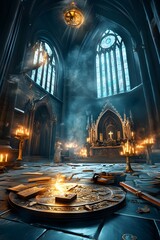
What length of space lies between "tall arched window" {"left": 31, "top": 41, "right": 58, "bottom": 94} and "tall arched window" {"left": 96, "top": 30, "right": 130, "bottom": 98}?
6.52 meters

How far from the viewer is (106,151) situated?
11570 millimetres

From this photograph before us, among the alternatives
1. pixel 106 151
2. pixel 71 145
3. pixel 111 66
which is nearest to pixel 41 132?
pixel 71 145

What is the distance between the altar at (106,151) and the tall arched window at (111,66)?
790cm

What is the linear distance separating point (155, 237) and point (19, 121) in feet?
31.7

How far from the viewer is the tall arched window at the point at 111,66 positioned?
1584 cm

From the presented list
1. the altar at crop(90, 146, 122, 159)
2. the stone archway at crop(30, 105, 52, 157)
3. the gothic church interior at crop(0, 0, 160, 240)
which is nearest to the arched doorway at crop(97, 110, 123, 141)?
the gothic church interior at crop(0, 0, 160, 240)

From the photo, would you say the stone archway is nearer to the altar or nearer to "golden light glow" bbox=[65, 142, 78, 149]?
"golden light glow" bbox=[65, 142, 78, 149]

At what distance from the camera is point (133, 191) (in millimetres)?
1453

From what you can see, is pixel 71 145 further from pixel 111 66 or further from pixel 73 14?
pixel 73 14

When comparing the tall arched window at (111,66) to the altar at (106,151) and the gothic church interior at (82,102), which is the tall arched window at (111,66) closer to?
the gothic church interior at (82,102)

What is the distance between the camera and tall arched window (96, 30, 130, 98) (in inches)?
623

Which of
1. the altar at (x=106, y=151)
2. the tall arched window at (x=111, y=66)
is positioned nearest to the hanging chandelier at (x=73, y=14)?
the tall arched window at (x=111, y=66)

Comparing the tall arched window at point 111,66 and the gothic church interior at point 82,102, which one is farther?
the tall arched window at point 111,66

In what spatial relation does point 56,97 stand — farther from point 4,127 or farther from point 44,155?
point 4,127
